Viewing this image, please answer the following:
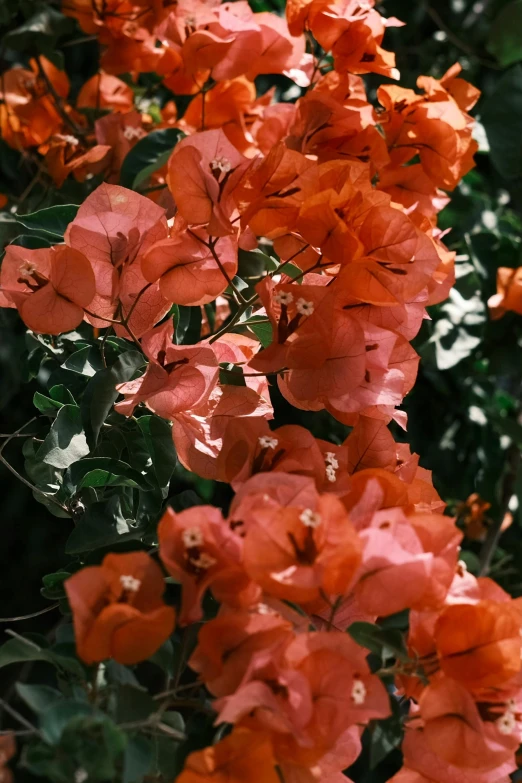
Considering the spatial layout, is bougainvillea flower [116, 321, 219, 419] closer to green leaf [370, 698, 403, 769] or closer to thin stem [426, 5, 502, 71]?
green leaf [370, 698, 403, 769]

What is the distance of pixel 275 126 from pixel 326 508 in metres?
0.53

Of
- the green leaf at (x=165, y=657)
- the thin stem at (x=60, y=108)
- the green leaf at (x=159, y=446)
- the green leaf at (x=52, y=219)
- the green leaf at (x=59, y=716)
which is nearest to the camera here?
the green leaf at (x=59, y=716)

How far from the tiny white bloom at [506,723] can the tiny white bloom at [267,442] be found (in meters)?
0.23

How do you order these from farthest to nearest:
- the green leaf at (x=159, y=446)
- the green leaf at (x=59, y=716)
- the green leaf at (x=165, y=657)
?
the green leaf at (x=159, y=446), the green leaf at (x=165, y=657), the green leaf at (x=59, y=716)

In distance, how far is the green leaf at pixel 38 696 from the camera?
0.53m

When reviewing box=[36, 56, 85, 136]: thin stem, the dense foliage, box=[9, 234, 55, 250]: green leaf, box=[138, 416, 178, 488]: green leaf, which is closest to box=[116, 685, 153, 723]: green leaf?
the dense foliage

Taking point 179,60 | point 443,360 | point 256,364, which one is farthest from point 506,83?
point 256,364

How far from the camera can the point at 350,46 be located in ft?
3.00

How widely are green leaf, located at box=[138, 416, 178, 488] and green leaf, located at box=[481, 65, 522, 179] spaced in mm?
881

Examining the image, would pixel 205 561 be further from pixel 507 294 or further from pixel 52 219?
pixel 507 294

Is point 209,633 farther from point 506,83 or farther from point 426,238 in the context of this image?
point 506,83

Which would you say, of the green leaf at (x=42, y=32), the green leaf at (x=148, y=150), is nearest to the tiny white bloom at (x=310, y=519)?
the green leaf at (x=148, y=150)

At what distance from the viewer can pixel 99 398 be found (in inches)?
27.8

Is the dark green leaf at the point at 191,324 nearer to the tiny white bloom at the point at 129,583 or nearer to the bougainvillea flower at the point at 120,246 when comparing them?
the bougainvillea flower at the point at 120,246
